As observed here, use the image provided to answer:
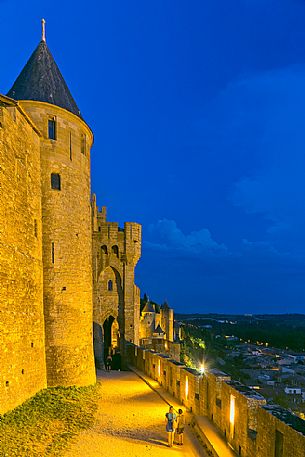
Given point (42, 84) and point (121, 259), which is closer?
point (42, 84)

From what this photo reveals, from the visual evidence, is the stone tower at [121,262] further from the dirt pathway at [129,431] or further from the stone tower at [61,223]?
the dirt pathway at [129,431]

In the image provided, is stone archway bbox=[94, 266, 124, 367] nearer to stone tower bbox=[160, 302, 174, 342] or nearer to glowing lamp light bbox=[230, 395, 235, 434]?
stone tower bbox=[160, 302, 174, 342]

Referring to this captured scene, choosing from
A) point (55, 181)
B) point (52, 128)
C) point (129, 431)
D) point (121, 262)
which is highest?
point (52, 128)

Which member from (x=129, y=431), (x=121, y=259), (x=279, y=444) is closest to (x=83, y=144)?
(x=121, y=259)

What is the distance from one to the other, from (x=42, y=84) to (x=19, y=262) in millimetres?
8616

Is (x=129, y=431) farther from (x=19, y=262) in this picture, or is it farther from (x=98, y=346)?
(x=98, y=346)

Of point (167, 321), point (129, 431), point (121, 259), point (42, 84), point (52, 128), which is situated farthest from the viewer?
point (167, 321)

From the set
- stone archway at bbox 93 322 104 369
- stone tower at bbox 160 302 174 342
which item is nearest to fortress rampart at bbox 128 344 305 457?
stone archway at bbox 93 322 104 369

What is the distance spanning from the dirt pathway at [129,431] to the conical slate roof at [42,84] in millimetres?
13033

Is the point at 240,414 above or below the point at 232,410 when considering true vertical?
above

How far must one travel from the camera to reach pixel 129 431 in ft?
37.3

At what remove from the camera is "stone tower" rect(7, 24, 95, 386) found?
16.2 meters

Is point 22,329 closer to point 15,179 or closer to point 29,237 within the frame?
point 29,237

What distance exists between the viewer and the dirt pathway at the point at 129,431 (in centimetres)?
973
